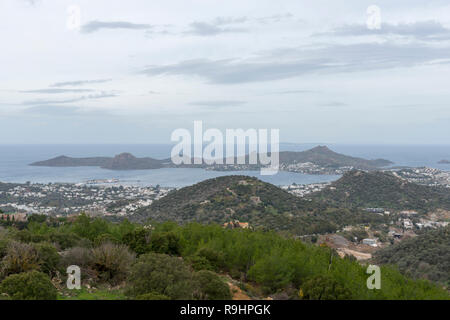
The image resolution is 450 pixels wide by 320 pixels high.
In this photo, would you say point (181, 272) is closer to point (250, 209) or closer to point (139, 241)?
point (139, 241)

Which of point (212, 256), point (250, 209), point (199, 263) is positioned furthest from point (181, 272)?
point (250, 209)

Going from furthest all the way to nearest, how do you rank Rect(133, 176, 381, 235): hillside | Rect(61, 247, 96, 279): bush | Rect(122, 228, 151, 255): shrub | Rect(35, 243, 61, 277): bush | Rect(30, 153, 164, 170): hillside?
Rect(30, 153, 164, 170): hillside
Rect(133, 176, 381, 235): hillside
Rect(122, 228, 151, 255): shrub
Rect(61, 247, 96, 279): bush
Rect(35, 243, 61, 277): bush

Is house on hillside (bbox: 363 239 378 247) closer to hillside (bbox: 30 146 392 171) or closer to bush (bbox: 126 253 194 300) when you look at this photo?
bush (bbox: 126 253 194 300)

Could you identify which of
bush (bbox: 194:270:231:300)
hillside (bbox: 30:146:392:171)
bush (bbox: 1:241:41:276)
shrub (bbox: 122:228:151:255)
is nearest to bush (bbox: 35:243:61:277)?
bush (bbox: 1:241:41:276)

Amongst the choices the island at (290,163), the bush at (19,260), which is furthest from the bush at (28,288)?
the island at (290,163)

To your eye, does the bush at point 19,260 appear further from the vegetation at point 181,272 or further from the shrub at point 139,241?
the shrub at point 139,241

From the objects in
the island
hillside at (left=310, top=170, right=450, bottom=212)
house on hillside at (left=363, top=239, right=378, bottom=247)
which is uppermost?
the island

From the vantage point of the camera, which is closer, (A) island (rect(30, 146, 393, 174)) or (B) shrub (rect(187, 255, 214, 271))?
(B) shrub (rect(187, 255, 214, 271))
